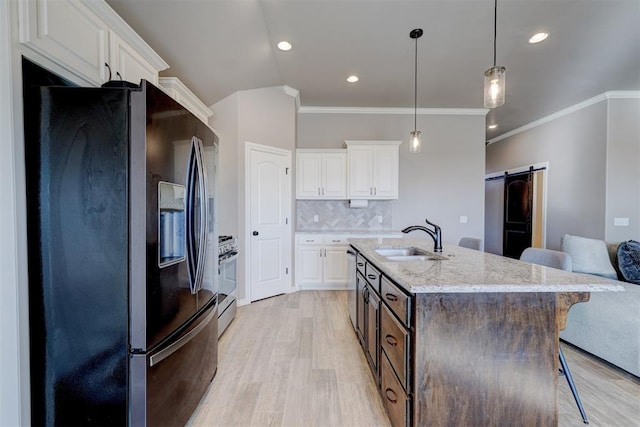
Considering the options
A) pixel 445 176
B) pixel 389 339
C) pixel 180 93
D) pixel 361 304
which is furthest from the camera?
pixel 445 176

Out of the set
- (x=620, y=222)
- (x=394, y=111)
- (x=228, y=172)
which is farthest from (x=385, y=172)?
(x=620, y=222)

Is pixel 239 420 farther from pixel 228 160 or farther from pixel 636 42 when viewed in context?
pixel 636 42

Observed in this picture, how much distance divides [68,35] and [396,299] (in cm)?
215

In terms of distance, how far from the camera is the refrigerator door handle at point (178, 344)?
4.06 feet

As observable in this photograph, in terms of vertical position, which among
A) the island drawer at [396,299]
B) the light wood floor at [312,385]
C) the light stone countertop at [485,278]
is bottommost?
the light wood floor at [312,385]

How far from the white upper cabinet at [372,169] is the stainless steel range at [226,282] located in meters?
2.13

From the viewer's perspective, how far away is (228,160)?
370 cm

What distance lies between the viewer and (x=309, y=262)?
4234 mm

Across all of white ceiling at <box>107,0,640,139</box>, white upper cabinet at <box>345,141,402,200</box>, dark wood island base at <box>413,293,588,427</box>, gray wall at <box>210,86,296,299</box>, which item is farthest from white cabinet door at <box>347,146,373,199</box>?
dark wood island base at <box>413,293,588,427</box>

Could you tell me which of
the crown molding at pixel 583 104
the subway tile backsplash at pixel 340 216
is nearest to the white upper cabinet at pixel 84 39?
the subway tile backsplash at pixel 340 216

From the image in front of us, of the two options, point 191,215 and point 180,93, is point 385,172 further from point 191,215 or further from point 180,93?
point 191,215

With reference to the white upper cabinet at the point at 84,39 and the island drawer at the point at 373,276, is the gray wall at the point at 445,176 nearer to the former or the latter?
the island drawer at the point at 373,276

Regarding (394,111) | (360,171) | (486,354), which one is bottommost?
(486,354)

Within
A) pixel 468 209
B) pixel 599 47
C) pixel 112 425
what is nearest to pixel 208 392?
pixel 112 425
